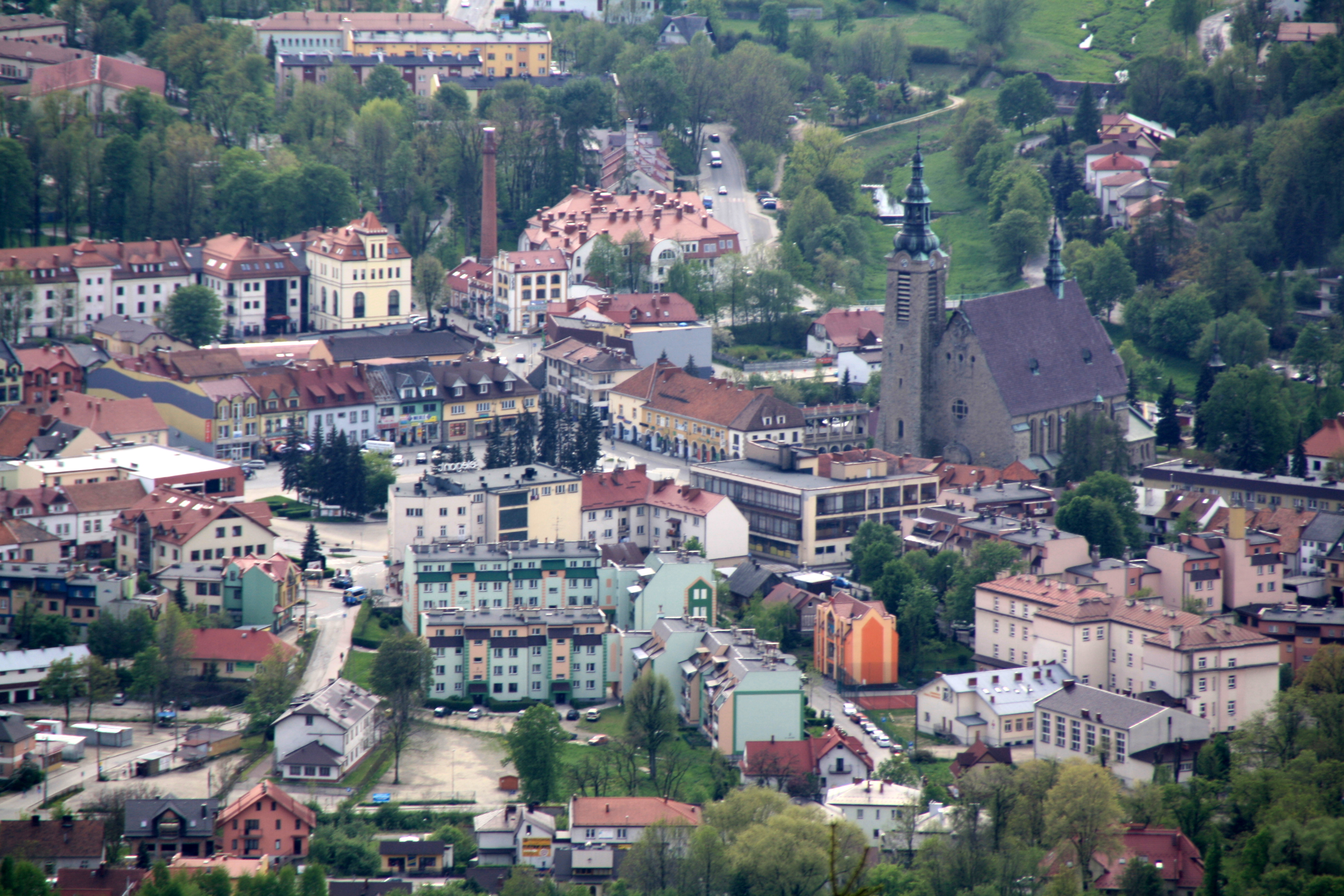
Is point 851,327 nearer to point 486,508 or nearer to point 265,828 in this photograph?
point 486,508

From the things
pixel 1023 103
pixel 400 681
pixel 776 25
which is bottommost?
pixel 400 681

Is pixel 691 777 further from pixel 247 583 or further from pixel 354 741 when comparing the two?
pixel 247 583

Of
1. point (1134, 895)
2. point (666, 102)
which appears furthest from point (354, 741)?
point (666, 102)

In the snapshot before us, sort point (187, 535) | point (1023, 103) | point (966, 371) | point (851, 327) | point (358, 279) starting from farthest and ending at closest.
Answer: point (1023, 103), point (851, 327), point (358, 279), point (966, 371), point (187, 535)

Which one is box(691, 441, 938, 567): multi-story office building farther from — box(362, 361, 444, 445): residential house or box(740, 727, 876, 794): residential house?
box(740, 727, 876, 794): residential house

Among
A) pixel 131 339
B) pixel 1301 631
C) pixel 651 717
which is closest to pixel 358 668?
pixel 651 717

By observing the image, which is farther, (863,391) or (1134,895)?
(863,391)

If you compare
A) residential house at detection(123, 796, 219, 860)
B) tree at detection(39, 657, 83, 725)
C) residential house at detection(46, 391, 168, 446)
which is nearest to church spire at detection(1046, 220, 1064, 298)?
residential house at detection(46, 391, 168, 446)
